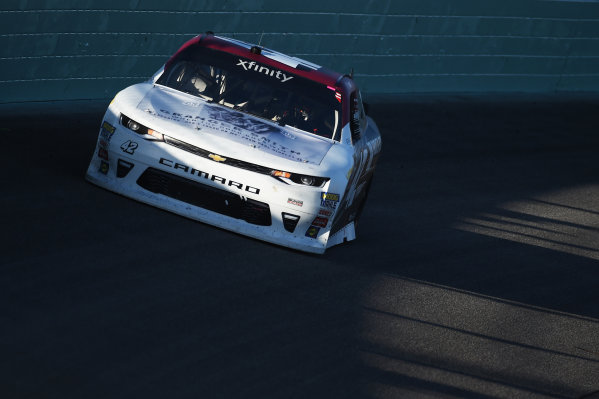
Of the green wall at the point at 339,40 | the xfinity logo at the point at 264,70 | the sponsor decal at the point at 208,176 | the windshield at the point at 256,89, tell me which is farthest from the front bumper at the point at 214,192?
the green wall at the point at 339,40

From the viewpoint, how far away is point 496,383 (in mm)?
6867

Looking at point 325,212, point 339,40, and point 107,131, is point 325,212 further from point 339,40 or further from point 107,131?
point 339,40

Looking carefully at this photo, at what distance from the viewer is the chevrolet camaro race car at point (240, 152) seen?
8539 millimetres

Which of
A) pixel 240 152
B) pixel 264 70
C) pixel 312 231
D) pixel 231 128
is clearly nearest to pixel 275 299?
pixel 312 231

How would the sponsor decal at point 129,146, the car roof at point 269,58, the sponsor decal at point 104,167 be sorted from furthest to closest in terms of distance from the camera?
the car roof at point 269,58
the sponsor decal at point 104,167
the sponsor decal at point 129,146

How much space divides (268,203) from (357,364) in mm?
2242

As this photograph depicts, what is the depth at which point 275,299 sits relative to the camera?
762 cm

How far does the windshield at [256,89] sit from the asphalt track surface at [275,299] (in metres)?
1.24

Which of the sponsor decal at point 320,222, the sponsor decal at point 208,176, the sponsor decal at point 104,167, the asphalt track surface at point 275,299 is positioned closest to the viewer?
the asphalt track surface at point 275,299

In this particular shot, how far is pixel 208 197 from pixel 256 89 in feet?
4.99

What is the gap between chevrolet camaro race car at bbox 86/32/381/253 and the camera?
8.54 metres

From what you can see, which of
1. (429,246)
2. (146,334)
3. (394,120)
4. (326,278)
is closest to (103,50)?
(394,120)

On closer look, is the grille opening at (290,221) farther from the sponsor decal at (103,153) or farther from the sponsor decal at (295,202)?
the sponsor decal at (103,153)

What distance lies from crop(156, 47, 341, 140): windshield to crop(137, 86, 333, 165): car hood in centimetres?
16
